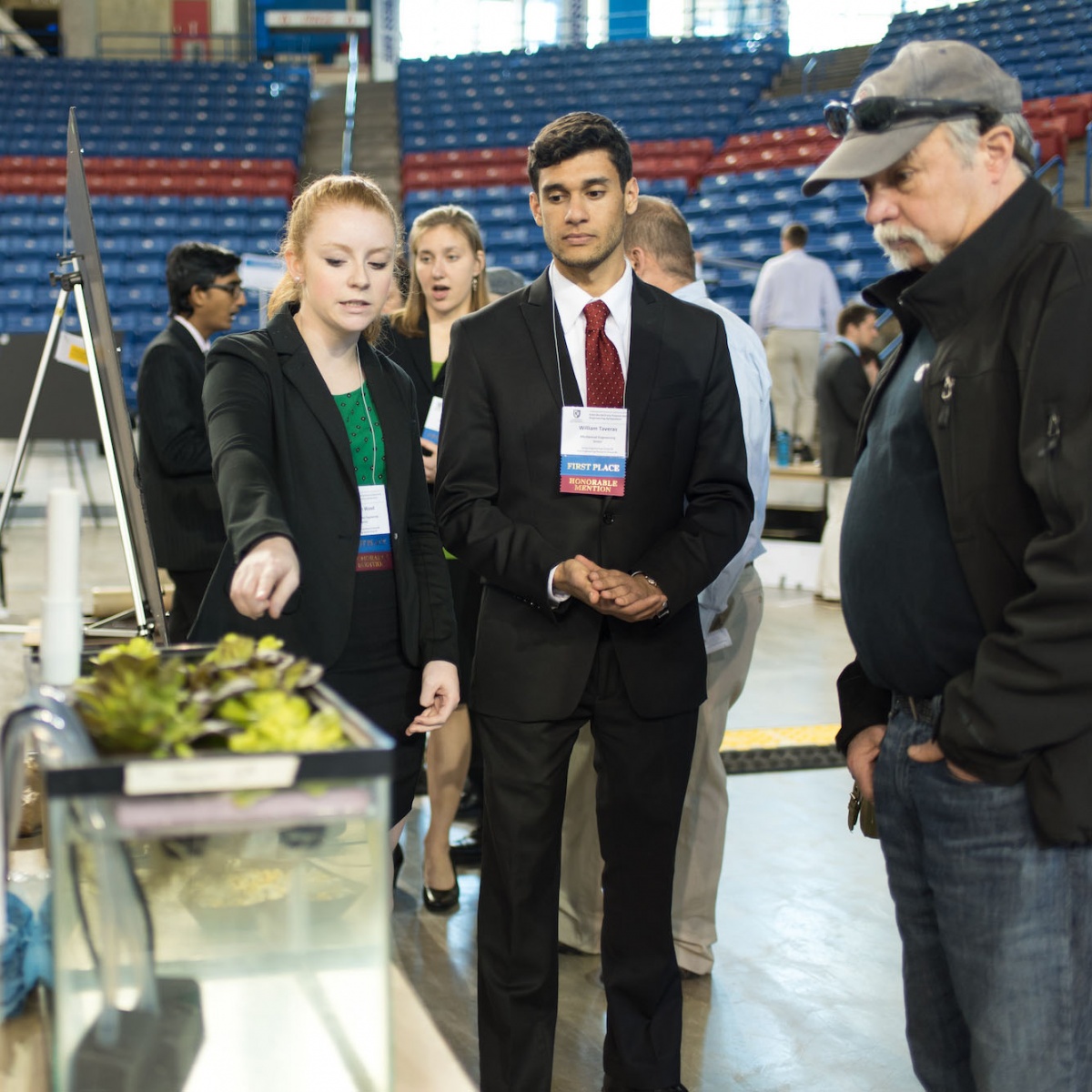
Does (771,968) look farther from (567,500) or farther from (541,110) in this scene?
(541,110)

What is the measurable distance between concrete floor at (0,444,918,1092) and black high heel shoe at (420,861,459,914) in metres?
0.03

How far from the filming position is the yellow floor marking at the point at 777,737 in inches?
168

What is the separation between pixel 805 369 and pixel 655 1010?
7397mm

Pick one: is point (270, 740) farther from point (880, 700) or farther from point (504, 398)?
point (504, 398)

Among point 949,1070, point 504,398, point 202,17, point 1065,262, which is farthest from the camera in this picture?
point 202,17

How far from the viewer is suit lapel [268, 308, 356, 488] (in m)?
1.75

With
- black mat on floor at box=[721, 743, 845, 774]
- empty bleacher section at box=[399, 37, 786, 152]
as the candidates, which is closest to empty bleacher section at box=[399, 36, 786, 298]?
empty bleacher section at box=[399, 37, 786, 152]

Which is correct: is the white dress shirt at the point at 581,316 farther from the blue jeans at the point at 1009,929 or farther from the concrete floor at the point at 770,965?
the concrete floor at the point at 770,965

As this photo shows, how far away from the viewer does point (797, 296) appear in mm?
8578

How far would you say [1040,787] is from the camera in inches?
50.1

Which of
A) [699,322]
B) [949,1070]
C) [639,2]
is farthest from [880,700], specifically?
[639,2]

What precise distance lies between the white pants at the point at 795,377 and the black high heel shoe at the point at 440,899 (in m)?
6.25

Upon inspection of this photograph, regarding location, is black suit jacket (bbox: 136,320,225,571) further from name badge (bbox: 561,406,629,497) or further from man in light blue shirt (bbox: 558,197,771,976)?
name badge (bbox: 561,406,629,497)

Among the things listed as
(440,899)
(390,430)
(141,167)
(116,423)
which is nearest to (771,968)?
(440,899)
